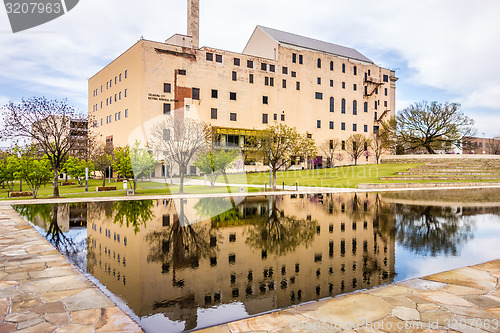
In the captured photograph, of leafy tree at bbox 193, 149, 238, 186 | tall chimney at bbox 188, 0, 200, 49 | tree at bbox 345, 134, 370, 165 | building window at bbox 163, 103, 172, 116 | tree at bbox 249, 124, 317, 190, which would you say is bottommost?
leafy tree at bbox 193, 149, 238, 186

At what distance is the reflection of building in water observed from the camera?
5.83 m

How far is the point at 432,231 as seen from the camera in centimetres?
1207

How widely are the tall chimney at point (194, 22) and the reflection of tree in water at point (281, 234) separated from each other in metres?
46.6

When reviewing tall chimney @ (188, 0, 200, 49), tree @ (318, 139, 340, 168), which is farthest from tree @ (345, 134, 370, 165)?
tall chimney @ (188, 0, 200, 49)

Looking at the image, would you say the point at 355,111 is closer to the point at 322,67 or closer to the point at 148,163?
the point at 322,67

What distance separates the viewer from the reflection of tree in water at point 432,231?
9.52 metres

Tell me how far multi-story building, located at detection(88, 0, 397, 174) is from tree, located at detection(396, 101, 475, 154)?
9.78 metres

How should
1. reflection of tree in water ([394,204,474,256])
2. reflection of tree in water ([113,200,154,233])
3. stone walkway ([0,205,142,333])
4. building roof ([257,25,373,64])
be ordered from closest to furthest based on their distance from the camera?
stone walkway ([0,205,142,333])
reflection of tree in water ([394,204,474,256])
reflection of tree in water ([113,200,154,233])
building roof ([257,25,373,64])

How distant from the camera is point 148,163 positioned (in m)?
31.3

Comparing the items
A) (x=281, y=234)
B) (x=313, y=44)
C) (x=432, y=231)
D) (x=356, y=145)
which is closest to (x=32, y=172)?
(x=281, y=234)

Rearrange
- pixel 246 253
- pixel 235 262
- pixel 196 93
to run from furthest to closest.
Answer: pixel 196 93 < pixel 246 253 < pixel 235 262

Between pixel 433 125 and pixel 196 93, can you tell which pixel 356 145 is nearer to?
pixel 433 125

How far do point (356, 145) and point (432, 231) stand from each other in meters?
54.5

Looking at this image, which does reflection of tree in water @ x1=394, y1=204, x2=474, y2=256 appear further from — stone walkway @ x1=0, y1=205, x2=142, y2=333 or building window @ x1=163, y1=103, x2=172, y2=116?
building window @ x1=163, y1=103, x2=172, y2=116
